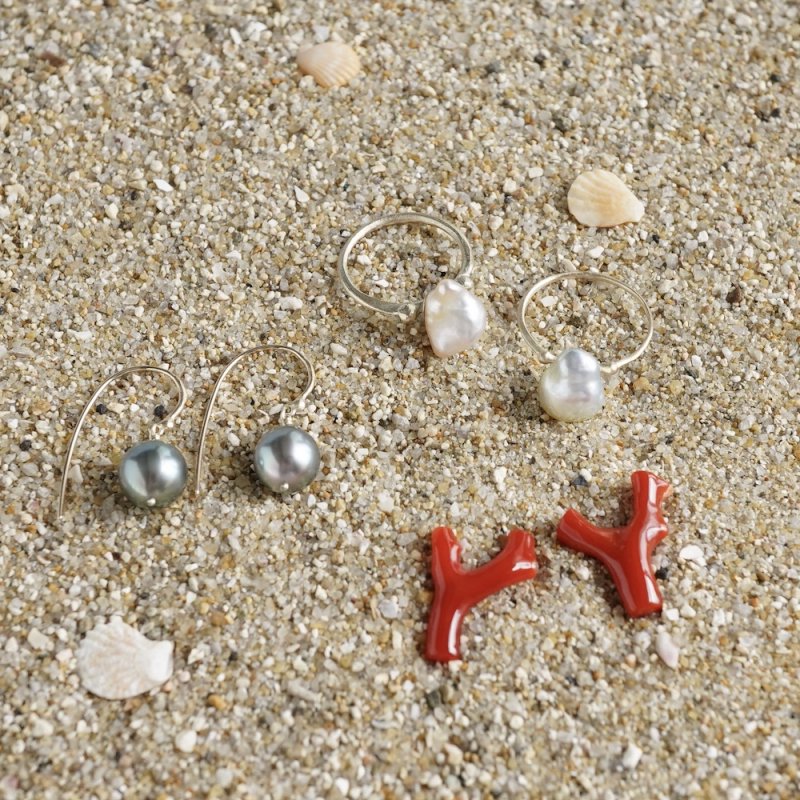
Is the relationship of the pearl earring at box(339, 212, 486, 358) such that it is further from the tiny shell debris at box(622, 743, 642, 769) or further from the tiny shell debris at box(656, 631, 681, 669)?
the tiny shell debris at box(622, 743, 642, 769)

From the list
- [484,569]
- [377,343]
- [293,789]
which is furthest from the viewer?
[377,343]

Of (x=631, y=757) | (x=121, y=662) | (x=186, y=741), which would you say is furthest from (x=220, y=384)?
(x=631, y=757)

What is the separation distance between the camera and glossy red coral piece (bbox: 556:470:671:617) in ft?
5.83

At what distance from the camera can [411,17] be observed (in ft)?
8.10

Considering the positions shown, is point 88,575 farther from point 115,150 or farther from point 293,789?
point 115,150

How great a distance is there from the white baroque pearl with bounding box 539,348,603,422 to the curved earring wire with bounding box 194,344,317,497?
437mm

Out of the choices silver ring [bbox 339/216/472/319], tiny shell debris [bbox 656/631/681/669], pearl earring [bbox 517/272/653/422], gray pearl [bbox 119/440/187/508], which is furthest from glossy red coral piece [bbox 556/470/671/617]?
gray pearl [bbox 119/440/187/508]

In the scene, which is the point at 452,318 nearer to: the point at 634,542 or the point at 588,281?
the point at 588,281

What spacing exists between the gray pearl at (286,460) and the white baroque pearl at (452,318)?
1.09 feet

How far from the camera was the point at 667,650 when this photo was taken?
174 centimetres

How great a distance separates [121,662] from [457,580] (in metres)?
0.55

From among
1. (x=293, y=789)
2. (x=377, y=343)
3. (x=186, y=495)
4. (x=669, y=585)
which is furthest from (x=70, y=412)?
(x=669, y=585)

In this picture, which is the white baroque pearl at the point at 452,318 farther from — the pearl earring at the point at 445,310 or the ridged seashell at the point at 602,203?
the ridged seashell at the point at 602,203

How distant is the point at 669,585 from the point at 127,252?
123 centimetres
